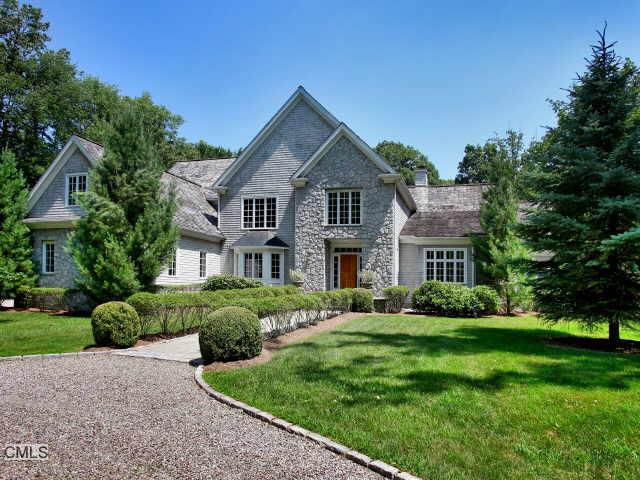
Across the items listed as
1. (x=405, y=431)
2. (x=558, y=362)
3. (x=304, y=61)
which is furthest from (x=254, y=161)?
(x=405, y=431)

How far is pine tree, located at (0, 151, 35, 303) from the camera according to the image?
18.9 meters

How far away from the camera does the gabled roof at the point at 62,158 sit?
19.9 m

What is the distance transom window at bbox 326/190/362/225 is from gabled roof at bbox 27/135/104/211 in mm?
11488

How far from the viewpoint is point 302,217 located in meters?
21.9

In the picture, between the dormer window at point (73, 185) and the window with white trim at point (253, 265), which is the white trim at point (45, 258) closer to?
the dormer window at point (73, 185)

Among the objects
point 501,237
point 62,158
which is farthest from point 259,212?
point 501,237

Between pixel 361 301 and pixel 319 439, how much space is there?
13.6 metres

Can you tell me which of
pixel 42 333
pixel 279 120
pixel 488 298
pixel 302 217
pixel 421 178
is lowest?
pixel 42 333

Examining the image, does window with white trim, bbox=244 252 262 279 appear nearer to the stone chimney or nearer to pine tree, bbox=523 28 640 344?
the stone chimney

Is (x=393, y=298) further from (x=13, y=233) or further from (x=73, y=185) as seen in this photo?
(x=13, y=233)

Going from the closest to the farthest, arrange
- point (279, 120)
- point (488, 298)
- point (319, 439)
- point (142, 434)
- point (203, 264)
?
point (319, 439) → point (142, 434) → point (488, 298) → point (203, 264) → point (279, 120)

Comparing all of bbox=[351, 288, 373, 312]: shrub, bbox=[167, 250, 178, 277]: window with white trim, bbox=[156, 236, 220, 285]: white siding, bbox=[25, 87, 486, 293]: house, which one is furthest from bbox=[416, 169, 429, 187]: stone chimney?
bbox=[167, 250, 178, 277]: window with white trim

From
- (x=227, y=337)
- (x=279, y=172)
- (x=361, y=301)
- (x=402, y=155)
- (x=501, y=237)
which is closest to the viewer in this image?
(x=227, y=337)

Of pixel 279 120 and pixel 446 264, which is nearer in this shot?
pixel 446 264
